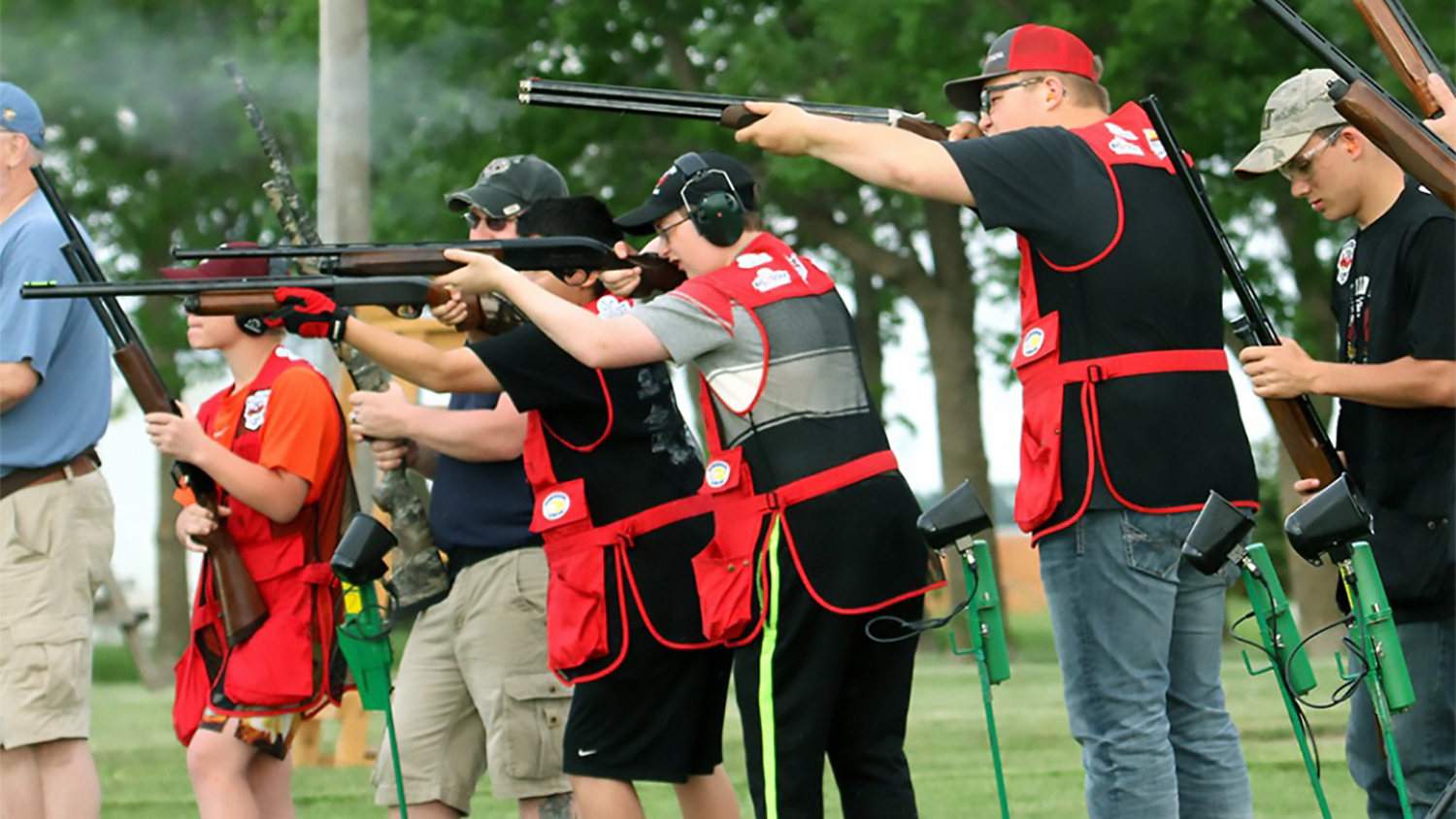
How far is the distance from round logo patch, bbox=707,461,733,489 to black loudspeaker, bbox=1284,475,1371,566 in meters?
1.35

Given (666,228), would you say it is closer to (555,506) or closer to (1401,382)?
(555,506)

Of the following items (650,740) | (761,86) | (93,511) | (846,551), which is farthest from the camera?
(761,86)

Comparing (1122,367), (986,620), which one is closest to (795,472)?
(986,620)

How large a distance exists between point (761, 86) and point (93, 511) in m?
14.0

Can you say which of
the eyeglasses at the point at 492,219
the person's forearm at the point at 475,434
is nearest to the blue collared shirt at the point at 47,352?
the person's forearm at the point at 475,434

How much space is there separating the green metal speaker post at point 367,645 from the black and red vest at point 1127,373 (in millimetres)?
1926

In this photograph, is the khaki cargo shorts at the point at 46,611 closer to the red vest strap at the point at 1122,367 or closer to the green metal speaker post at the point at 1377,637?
the red vest strap at the point at 1122,367

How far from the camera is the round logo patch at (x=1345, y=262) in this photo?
5727 millimetres

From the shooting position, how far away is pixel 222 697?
19.9ft

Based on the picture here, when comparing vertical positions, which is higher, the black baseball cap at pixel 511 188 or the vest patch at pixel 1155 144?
the black baseball cap at pixel 511 188

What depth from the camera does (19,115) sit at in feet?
22.5

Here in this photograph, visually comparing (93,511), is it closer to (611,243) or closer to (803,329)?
(611,243)

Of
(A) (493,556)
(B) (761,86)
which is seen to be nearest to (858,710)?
(A) (493,556)

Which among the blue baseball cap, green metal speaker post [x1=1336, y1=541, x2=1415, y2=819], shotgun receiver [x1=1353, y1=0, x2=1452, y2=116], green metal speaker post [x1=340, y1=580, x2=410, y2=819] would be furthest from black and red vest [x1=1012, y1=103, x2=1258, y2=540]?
the blue baseball cap
